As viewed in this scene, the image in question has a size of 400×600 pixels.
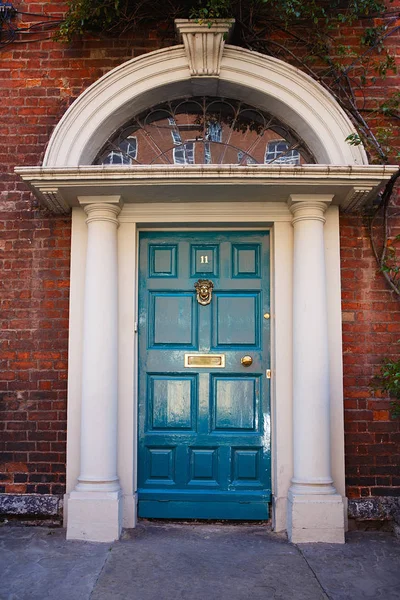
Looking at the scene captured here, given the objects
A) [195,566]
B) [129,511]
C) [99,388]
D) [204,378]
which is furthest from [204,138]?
[195,566]

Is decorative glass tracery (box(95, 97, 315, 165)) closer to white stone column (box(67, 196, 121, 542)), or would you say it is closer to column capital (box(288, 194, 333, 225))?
column capital (box(288, 194, 333, 225))

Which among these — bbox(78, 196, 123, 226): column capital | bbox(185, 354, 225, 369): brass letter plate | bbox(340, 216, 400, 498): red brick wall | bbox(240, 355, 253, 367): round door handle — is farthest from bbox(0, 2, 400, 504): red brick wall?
bbox(185, 354, 225, 369): brass letter plate

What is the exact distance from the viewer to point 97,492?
13.8 feet

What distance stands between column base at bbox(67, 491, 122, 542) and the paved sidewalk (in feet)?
0.27

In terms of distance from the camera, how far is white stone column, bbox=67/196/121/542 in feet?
13.7

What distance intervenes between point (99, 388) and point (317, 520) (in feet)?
6.29

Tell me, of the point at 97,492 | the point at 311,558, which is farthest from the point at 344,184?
the point at 97,492

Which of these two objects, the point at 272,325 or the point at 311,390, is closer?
the point at 311,390

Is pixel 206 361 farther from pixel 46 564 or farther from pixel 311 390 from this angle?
pixel 46 564

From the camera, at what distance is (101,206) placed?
4.46 meters

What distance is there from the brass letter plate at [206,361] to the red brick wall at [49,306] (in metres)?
1.01

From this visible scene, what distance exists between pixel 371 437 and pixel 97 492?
2.20 m

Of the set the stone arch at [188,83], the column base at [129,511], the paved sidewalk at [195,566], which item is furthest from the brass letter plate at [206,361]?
the stone arch at [188,83]

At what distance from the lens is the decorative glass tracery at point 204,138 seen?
4852mm
